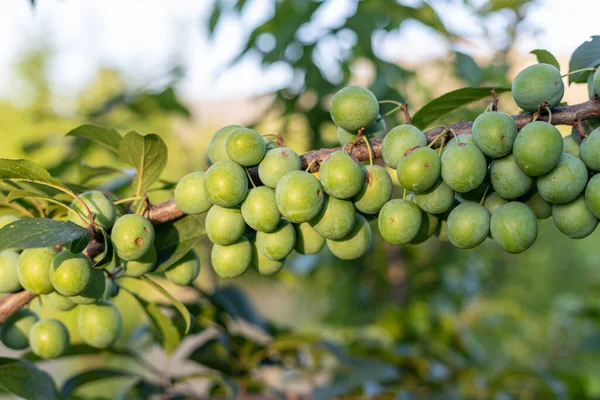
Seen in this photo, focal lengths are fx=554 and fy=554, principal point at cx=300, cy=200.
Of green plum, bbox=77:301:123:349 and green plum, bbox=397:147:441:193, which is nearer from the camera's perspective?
green plum, bbox=397:147:441:193

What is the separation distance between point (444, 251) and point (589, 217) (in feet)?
5.78

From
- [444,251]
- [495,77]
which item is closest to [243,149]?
[495,77]

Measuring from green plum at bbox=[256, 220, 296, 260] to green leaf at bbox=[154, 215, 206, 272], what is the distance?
0.32ft

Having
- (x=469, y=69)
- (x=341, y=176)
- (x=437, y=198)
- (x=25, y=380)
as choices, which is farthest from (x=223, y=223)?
(x=469, y=69)

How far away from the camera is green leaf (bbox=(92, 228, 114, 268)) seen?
2.22ft

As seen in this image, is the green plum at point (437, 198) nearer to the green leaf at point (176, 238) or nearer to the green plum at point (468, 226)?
the green plum at point (468, 226)

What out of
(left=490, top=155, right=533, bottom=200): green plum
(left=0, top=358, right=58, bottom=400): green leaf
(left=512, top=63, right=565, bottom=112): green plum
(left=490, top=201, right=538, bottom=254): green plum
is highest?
(left=512, top=63, right=565, bottom=112): green plum

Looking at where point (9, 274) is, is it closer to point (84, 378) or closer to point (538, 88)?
point (84, 378)

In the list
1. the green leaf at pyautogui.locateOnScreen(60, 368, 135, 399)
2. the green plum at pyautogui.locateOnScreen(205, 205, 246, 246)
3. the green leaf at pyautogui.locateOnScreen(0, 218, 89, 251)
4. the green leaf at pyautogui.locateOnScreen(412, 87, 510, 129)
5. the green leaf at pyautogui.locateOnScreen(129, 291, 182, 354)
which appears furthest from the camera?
the green leaf at pyautogui.locateOnScreen(60, 368, 135, 399)

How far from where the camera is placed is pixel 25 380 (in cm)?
79

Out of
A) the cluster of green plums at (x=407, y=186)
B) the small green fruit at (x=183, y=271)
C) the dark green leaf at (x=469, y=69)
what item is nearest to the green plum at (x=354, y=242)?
the cluster of green plums at (x=407, y=186)

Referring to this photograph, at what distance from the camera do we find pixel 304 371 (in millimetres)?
1464

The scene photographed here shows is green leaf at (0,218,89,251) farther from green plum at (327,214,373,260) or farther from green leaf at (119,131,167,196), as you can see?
green plum at (327,214,373,260)

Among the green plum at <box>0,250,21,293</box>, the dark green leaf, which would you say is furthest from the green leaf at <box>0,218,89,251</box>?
the dark green leaf
